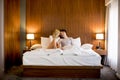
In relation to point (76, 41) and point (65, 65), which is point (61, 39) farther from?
point (65, 65)

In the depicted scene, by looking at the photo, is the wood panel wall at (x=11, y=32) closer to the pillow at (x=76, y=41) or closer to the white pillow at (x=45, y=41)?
the white pillow at (x=45, y=41)

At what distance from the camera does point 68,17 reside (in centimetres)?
718

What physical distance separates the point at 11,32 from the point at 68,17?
2.15m

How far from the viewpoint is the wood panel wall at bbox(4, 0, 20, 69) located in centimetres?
574

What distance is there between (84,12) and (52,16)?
117 centimetres

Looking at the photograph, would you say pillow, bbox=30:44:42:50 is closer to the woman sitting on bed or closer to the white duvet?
the woman sitting on bed

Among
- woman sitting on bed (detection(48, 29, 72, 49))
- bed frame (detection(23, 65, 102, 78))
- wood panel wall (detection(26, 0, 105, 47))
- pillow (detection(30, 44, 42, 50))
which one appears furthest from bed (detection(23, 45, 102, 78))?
wood panel wall (detection(26, 0, 105, 47))

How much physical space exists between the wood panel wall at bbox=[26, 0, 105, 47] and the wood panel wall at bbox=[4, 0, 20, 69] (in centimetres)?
58

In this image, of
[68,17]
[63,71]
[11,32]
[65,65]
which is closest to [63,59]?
[65,65]

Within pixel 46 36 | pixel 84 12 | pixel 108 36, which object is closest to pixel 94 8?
pixel 84 12

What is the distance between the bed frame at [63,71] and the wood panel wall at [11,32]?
1125 mm

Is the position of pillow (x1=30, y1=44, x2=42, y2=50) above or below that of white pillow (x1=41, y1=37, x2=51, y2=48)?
below

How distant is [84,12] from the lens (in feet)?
23.5

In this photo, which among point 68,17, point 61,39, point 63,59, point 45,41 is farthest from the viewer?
point 68,17
